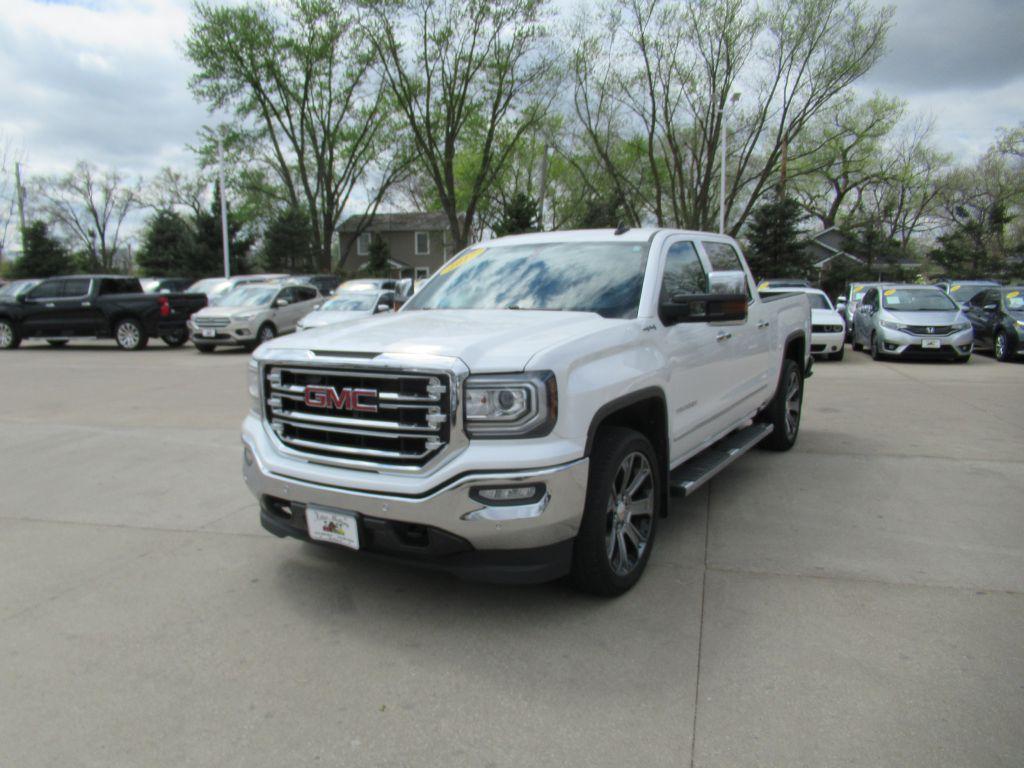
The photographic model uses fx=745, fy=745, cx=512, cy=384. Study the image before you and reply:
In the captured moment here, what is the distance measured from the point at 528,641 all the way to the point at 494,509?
66cm

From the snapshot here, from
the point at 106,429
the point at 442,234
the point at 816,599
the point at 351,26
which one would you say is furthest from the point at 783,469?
the point at 442,234

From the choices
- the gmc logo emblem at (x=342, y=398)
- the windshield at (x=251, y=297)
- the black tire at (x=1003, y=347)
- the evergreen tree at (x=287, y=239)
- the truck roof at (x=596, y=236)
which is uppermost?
the evergreen tree at (x=287, y=239)

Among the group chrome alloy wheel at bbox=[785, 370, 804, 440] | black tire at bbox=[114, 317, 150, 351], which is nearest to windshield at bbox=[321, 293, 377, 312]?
black tire at bbox=[114, 317, 150, 351]

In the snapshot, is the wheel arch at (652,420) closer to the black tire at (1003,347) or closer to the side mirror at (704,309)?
the side mirror at (704,309)

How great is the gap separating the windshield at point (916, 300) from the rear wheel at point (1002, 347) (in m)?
1.05

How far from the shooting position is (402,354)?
325 centimetres

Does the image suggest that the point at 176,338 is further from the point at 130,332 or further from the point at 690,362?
the point at 690,362

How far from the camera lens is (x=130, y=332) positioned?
18.2 metres

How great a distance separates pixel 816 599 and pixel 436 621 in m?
1.87

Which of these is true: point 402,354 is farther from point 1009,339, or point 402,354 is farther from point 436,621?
point 1009,339

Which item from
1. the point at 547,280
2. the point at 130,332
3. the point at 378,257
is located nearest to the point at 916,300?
the point at 547,280

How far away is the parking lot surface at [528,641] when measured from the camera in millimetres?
2592

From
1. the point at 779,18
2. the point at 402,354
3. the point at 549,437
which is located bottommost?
the point at 549,437

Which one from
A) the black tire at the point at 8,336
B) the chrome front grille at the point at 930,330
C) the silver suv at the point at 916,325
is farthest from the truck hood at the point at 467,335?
the black tire at the point at 8,336
